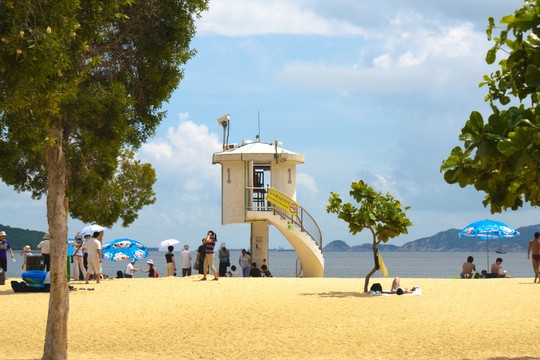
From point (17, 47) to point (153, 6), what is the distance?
5436 millimetres

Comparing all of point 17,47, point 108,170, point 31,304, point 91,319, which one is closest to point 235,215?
point 108,170

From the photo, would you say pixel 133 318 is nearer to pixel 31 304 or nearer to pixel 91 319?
pixel 91 319

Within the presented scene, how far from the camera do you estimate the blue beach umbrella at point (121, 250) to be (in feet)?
100

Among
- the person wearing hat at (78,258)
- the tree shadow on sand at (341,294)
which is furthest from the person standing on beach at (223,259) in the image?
the tree shadow on sand at (341,294)

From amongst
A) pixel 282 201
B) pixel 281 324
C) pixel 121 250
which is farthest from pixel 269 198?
pixel 281 324

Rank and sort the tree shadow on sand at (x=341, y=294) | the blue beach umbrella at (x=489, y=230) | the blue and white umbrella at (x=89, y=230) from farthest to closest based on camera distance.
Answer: the blue beach umbrella at (x=489, y=230) < the blue and white umbrella at (x=89, y=230) < the tree shadow on sand at (x=341, y=294)

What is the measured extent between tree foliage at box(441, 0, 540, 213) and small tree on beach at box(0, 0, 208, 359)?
4179 mm

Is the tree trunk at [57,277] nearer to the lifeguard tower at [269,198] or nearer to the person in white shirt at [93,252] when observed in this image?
the person in white shirt at [93,252]

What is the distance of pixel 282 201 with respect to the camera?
29875mm

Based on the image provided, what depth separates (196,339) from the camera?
11656mm

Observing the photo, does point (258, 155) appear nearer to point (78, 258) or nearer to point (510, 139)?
point (78, 258)

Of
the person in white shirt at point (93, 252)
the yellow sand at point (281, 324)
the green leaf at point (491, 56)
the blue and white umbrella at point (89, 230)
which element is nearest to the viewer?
the green leaf at point (491, 56)

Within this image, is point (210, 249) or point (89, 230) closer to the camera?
point (210, 249)

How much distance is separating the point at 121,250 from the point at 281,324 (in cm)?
1928
